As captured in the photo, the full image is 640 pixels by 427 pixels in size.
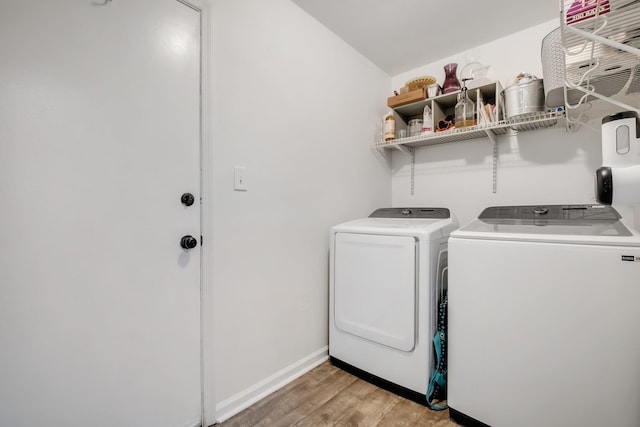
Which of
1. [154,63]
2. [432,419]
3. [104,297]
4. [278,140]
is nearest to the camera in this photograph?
[104,297]

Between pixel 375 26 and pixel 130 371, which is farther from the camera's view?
pixel 375 26

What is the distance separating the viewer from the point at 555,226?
4.35 ft

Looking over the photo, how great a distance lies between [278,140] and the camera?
5.55ft

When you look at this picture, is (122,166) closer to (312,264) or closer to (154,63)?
(154,63)

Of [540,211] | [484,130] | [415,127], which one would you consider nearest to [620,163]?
[540,211]

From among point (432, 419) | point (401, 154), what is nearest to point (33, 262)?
point (432, 419)

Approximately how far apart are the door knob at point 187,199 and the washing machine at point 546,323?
4.08ft

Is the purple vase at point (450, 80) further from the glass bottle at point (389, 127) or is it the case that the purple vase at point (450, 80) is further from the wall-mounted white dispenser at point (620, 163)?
the wall-mounted white dispenser at point (620, 163)

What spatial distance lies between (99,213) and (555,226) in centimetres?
193

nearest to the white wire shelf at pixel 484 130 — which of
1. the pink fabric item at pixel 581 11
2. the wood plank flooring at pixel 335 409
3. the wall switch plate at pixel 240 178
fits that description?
the pink fabric item at pixel 581 11

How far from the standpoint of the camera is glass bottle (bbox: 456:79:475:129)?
2004 mm

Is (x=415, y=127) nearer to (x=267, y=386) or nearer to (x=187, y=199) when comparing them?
(x=187, y=199)

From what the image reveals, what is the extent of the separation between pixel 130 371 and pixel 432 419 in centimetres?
139

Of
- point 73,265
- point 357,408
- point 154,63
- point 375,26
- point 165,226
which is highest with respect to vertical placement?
point 375,26
